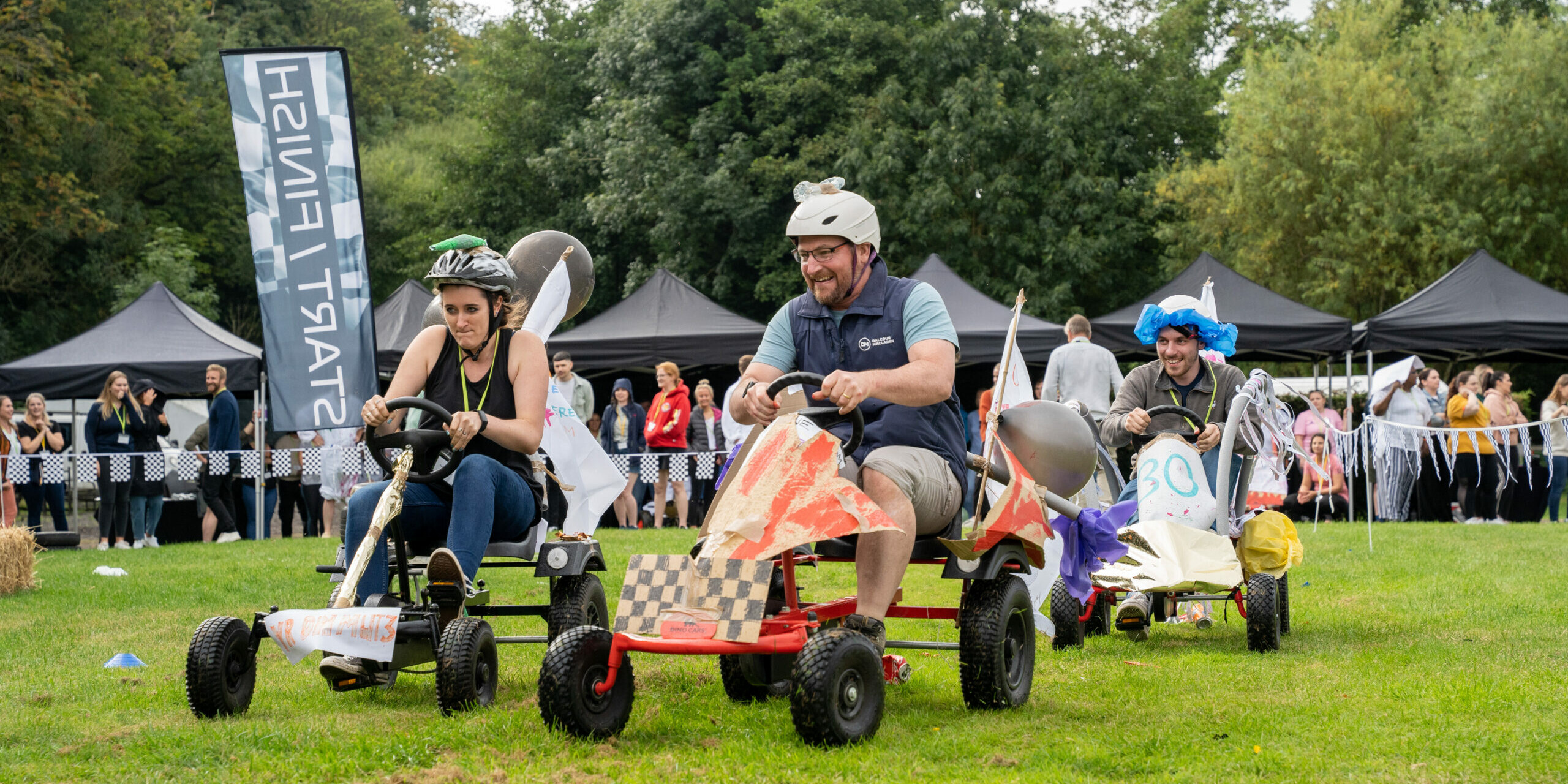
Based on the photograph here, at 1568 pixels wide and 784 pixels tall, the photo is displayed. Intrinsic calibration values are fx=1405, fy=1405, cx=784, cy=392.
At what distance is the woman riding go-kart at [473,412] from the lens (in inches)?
188

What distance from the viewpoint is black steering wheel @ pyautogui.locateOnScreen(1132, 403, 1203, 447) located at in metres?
6.38

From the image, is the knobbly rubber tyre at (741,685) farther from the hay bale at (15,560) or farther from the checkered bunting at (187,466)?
the checkered bunting at (187,466)

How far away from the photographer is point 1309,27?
3506 centimetres

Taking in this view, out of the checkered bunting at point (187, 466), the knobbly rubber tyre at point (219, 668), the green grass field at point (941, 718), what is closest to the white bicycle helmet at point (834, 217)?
the green grass field at point (941, 718)

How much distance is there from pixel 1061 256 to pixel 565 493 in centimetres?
2494

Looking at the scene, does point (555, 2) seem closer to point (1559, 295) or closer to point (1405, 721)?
point (1559, 295)

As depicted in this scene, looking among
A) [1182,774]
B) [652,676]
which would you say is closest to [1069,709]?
[1182,774]

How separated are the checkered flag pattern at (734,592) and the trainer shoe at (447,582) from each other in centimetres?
96

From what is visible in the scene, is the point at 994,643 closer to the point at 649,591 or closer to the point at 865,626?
the point at 865,626

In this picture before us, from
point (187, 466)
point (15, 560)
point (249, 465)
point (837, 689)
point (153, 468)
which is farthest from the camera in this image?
point (249, 465)

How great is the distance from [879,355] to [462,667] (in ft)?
5.47

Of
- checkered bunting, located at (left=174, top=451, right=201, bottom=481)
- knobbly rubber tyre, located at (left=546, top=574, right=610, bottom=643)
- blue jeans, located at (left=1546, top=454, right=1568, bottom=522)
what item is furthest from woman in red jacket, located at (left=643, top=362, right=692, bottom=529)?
knobbly rubber tyre, located at (left=546, top=574, right=610, bottom=643)

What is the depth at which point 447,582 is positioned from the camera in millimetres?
4613

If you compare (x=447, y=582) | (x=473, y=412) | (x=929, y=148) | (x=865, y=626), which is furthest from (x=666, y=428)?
(x=929, y=148)
